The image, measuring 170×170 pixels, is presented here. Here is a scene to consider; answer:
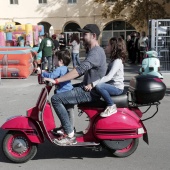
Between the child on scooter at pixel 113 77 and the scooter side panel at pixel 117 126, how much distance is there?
3.7 inches

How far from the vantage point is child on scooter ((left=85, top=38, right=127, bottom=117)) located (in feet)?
14.4

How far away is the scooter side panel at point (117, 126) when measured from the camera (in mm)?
4457

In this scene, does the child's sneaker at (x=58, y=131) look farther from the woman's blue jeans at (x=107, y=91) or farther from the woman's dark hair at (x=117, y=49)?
the woman's dark hair at (x=117, y=49)

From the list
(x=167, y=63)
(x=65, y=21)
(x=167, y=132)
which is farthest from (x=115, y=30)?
(x=167, y=132)

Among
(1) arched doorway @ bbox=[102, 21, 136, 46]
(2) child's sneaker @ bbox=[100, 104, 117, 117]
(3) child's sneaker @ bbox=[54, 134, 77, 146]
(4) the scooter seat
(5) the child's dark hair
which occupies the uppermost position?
(1) arched doorway @ bbox=[102, 21, 136, 46]

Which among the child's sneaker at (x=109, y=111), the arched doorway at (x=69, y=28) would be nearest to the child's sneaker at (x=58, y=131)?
the child's sneaker at (x=109, y=111)

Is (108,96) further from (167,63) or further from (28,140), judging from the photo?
(167,63)

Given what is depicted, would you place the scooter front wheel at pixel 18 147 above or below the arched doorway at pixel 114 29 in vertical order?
below

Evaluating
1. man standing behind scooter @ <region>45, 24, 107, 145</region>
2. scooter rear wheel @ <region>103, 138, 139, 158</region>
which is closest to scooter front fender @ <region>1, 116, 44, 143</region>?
man standing behind scooter @ <region>45, 24, 107, 145</region>

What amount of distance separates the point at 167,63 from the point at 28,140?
31.2 ft

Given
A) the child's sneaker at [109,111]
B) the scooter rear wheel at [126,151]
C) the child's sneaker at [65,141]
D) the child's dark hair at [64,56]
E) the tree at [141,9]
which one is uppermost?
the tree at [141,9]

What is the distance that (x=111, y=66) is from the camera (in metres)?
4.63

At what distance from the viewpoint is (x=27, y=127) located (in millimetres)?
4504

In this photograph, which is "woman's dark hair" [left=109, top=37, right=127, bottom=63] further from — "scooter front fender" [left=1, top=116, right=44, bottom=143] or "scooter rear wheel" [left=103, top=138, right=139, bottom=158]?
"scooter front fender" [left=1, top=116, right=44, bottom=143]
